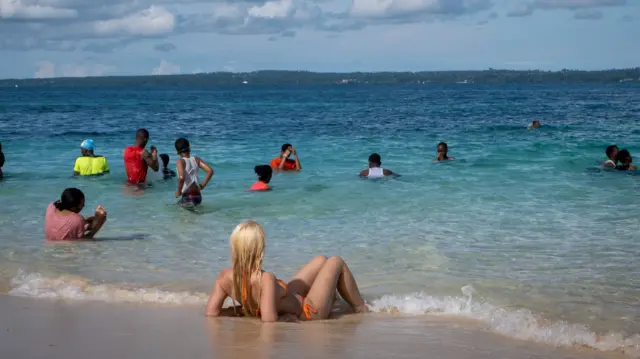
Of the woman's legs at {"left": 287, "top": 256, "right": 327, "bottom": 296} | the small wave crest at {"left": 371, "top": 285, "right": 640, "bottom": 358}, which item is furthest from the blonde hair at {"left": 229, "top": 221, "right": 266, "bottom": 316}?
the small wave crest at {"left": 371, "top": 285, "right": 640, "bottom": 358}

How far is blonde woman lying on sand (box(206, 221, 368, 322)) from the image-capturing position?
5.75 m

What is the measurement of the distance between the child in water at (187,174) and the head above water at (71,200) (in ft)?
7.73

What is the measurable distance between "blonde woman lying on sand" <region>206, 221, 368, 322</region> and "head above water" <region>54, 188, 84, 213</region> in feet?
13.1

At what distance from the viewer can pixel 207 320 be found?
619 centimetres

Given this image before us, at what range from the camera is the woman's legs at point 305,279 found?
252 inches

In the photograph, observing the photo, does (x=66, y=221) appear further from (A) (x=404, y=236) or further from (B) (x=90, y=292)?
(A) (x=404, y=236)

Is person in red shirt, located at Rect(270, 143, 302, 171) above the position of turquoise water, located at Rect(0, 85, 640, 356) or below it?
above

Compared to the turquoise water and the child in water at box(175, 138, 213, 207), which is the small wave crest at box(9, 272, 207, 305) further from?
the child in water at box(175, 138, 213, 207)

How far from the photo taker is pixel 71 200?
9.51 metres

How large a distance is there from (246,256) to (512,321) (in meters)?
2.39

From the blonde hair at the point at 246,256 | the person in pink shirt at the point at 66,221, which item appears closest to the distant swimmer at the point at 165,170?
the person in pink shirt at the point at 66,221

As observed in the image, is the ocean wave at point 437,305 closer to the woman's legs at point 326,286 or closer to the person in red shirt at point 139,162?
the woman's legs at point 326,286

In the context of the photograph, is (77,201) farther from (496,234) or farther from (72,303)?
(496,234)

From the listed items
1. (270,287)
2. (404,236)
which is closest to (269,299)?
(270,287)
